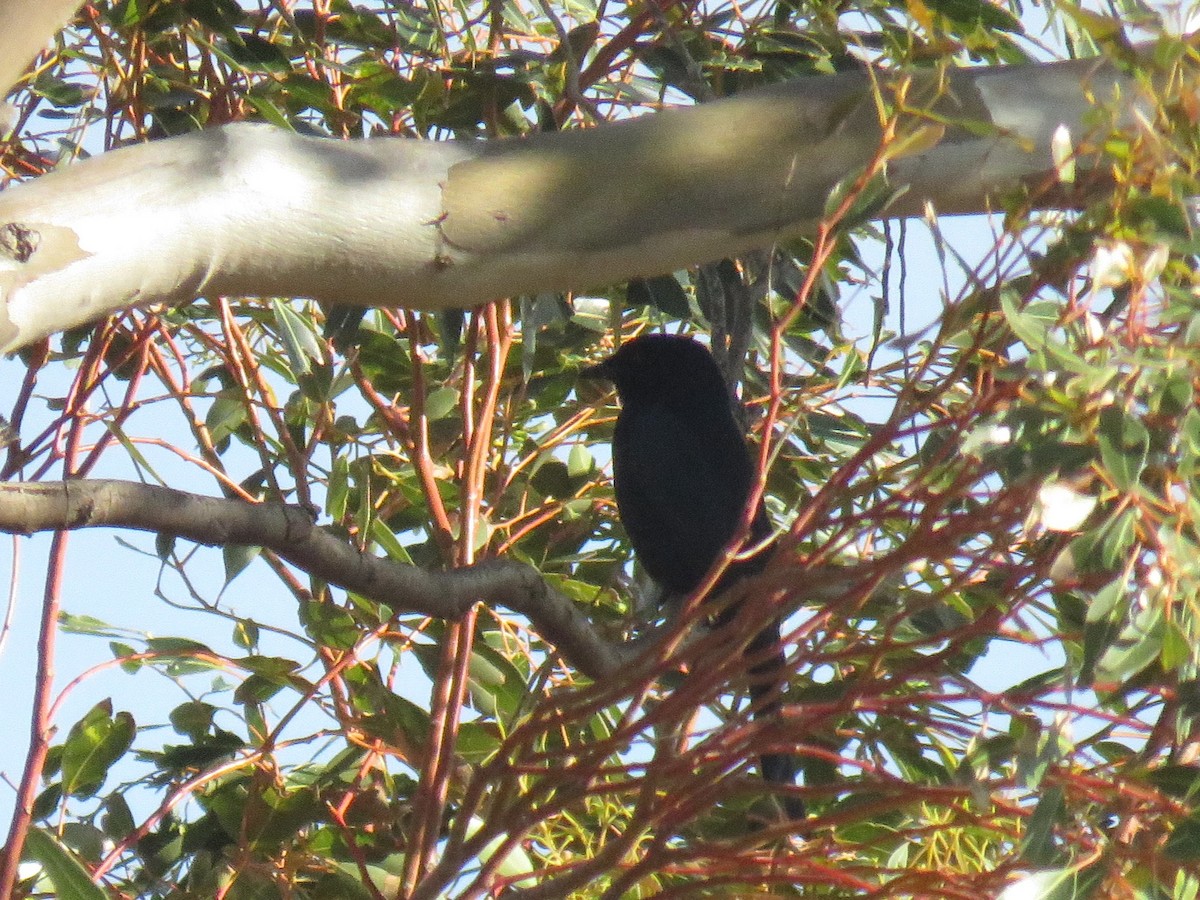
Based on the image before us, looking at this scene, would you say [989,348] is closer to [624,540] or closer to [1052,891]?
[1052,891]

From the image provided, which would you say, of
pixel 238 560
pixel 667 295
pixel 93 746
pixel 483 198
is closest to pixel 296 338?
pixel 238 560

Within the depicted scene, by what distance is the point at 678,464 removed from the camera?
14.7 ft

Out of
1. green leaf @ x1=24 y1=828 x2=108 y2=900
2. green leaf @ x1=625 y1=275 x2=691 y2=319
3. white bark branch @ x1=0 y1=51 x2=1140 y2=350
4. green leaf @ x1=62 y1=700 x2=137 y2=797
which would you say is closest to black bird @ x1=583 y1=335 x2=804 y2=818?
green leaf @ x1=625 y1=275 x2=691 y2=319

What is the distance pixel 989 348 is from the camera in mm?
2621

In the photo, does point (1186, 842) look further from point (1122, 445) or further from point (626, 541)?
point (626, 541)

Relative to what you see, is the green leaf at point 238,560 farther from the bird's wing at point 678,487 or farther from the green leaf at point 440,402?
the bird's wing at point 678,487

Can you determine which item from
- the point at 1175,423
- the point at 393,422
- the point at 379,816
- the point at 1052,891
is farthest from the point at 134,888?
the point at 1175,423

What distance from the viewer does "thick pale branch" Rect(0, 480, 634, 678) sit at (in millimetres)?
1924

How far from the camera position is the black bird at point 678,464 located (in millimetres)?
4113

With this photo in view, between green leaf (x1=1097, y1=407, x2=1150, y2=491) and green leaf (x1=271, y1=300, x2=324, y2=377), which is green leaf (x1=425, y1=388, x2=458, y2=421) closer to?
green leaf (x1=271, y1=300, x2=324, y2=377)

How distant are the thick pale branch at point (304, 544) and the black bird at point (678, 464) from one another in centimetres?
135

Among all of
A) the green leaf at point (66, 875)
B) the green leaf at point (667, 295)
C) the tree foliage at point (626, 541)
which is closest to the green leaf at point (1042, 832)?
the tree foliage at point (626, 541)

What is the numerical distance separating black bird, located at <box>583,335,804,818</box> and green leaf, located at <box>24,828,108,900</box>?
6.27 feet

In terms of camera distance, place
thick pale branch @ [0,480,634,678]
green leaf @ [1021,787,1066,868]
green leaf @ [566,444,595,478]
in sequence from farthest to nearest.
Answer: green leaf @ [566,444,595,478]
thick pale branch @ [0,480,634,678]
green leaf @ [1021,787,1066,868]
